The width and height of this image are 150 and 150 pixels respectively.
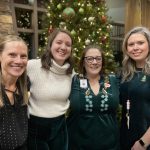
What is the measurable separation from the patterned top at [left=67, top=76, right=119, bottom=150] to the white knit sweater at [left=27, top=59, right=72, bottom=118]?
0.10 meters

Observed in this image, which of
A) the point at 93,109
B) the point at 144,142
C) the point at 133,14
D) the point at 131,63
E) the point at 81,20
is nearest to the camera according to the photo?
the point at 144,142

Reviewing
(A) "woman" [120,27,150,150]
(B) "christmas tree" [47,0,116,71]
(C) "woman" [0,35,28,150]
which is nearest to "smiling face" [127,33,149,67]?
(A) "woman" [120,27,150,150]

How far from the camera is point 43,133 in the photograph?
8.05 ft

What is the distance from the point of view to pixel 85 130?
2.51 metres

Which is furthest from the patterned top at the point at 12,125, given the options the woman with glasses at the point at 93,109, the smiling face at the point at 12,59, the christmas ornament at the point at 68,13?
the christmas ornament at the point at 68,13

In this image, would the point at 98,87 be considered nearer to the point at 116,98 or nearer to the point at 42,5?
the point at 116,98

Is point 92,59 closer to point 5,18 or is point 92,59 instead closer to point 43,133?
point 43,133

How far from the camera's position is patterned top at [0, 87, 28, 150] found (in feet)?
5.90

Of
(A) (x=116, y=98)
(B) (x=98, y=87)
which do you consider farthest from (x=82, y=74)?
(A) (x=116, y=98)

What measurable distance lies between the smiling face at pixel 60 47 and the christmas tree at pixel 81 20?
178 centimetres

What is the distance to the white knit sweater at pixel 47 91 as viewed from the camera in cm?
244

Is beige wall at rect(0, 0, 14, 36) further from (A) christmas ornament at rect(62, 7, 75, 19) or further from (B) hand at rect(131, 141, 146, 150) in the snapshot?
(B) hand at rect(131, 141, 146, 150)

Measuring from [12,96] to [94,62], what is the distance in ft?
2.87

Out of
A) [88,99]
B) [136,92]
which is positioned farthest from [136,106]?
[88,99]
